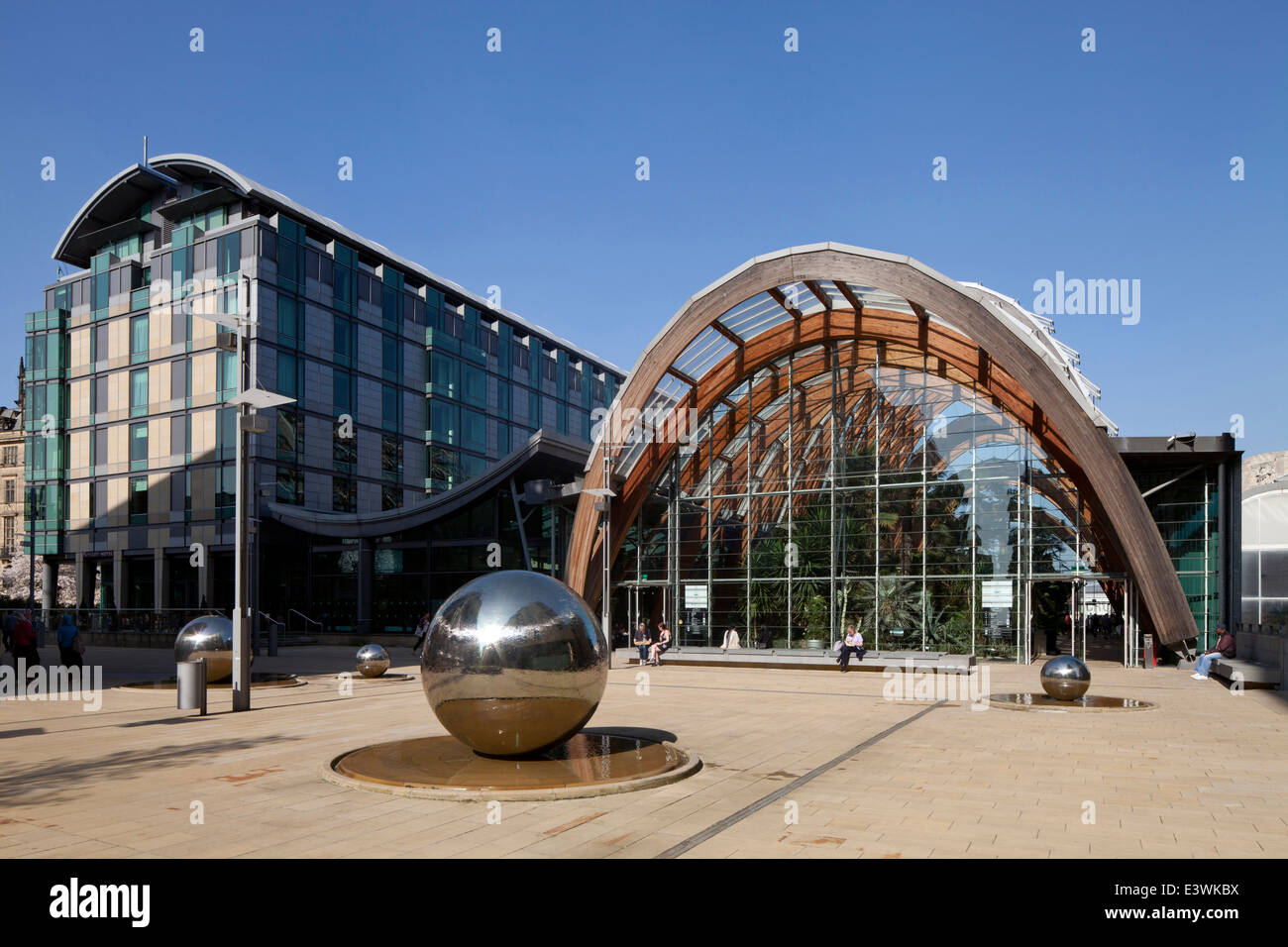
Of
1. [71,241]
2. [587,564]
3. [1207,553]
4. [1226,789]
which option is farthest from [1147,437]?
[71,241]

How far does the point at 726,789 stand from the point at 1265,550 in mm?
42937

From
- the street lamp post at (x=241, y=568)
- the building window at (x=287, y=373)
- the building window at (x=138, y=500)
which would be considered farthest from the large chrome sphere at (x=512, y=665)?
the building window at (x=138, y=500)

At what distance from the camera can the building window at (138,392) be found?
56625 millimetres

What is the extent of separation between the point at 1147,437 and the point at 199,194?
161 feet

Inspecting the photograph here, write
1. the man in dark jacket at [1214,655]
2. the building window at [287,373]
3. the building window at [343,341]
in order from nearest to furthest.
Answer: the man in dark jacket at [1214,655] → the building window at [287,373] → the building window at [343,341]

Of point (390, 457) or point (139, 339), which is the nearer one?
point (139, 339)

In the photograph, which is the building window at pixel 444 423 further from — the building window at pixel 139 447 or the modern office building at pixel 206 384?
the building window at pixel 139 447

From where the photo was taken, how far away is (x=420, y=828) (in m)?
8.37

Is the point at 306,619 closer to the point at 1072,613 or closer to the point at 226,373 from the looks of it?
the point at 226,373

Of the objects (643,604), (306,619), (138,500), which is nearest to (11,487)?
(138,500)

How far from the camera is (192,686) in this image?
16453 mm

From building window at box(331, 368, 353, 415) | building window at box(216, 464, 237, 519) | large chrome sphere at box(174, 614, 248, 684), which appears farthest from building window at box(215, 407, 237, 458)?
large chrome sphere at box(174, 614, 248, 684)

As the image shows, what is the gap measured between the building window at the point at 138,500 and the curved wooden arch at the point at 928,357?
32464 millimetres

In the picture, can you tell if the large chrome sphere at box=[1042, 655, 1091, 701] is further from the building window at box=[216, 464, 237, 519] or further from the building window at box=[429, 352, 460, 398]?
the building window at box=[429, 352, 460, 398]
